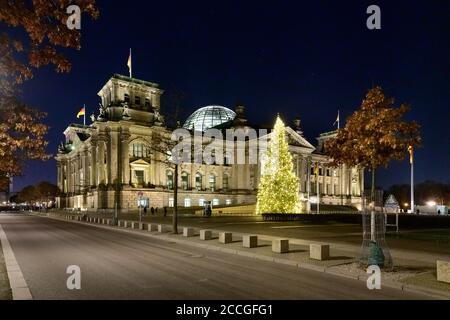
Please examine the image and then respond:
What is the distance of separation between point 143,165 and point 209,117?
37.0 metres

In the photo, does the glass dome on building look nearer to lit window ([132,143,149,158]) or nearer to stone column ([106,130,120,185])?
lit window ([132,143,149,158])

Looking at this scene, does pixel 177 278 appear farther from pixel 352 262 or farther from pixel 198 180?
pixel 198 180

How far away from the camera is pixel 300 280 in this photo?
13102mm

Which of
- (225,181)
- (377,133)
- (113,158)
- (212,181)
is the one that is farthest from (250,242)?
(225,181)

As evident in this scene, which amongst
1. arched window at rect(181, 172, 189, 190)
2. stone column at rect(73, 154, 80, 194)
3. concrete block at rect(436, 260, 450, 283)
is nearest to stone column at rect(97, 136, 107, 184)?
arched window at rect(181, 172, 189, 190)

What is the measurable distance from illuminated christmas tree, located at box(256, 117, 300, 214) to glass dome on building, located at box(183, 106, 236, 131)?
67180mm

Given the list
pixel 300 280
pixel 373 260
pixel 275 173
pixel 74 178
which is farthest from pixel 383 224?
pixel 74 178

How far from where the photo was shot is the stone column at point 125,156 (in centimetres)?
8594

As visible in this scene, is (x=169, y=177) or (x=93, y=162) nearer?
(x=93, y=162)

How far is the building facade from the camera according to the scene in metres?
86.4

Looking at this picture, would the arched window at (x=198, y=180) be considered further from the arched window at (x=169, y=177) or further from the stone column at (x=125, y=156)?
the stone column at (x=125, y=156)

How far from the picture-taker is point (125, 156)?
285ft

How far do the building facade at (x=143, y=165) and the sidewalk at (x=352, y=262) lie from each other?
49098 mm

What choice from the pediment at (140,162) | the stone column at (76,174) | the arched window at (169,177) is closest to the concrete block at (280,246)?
the pediment at (140,162)
